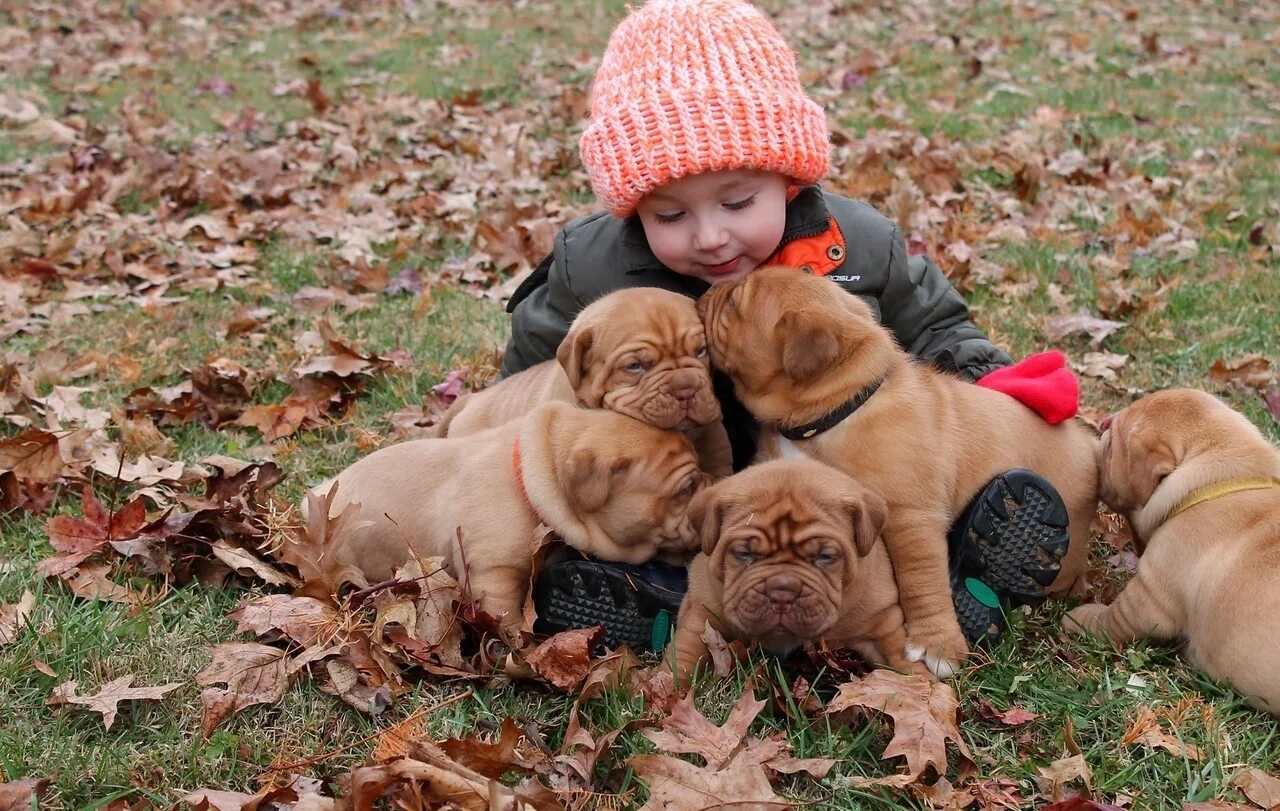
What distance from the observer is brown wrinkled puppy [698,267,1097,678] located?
146 inches

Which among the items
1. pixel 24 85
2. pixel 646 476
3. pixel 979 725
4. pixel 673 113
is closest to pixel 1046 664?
pixel 979 725

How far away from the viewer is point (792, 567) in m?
3.40

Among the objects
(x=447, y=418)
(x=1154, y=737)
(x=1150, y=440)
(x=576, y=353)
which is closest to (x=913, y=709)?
(x=1154, y=737)

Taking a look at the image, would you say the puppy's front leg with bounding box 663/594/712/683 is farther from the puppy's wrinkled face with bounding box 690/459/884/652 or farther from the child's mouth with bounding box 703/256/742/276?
the child's mouth with bounding box 703/256/742/276

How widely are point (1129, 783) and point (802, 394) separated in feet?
5.06

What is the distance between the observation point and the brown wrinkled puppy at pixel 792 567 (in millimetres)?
3373

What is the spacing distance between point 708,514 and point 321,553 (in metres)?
1.38

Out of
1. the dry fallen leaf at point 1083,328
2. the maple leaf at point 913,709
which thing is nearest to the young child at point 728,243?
the maple leaf at point 913,709

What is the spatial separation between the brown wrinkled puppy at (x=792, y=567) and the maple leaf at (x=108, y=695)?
5.07 ft

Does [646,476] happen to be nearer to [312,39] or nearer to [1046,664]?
[1046,664]

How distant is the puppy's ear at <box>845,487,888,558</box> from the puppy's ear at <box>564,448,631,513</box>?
81cm

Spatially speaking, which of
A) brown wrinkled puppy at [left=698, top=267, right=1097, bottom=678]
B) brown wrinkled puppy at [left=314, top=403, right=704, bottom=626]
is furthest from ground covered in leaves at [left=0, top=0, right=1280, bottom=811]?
brown wrinkled puppy at [left=698, top=267, right=1097, bottom=678]

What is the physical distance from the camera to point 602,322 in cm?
411

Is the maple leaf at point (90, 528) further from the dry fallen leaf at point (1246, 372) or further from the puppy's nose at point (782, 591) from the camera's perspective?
the dry fallen leaf at point (1246, 372)
